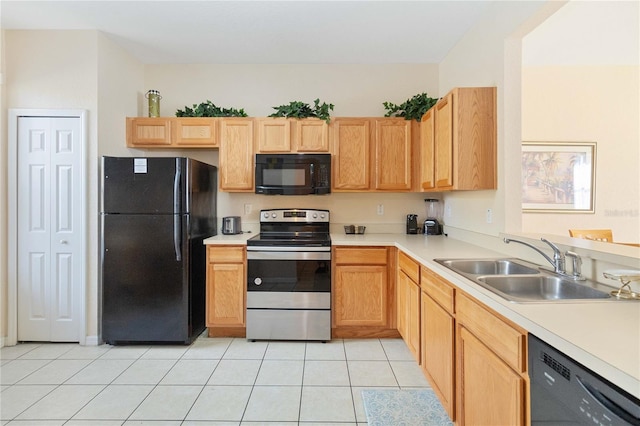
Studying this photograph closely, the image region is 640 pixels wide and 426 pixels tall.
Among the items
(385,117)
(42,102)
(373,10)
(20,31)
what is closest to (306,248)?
Answer: (385,117)

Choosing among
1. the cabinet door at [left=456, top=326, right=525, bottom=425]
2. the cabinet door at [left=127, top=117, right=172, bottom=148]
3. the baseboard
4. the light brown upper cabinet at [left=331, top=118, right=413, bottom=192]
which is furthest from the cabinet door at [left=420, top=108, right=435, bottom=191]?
the baseboard

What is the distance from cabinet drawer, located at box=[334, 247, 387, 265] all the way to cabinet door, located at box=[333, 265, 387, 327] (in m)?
0.05

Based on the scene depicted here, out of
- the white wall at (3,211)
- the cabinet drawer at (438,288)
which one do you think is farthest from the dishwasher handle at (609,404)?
the white wall at (3,211)

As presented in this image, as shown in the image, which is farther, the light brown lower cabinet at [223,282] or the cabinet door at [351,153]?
the cabinet door at [351,153]

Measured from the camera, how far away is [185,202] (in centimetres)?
277

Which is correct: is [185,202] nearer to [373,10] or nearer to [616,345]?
[373,10]

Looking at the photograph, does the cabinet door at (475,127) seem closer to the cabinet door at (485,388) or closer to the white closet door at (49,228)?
the cabinet door at (485,388)

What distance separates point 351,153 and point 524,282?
1.97 m

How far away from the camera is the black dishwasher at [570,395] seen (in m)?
0.71

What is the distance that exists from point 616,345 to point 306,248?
2231mm

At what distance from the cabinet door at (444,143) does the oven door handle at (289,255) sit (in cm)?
116

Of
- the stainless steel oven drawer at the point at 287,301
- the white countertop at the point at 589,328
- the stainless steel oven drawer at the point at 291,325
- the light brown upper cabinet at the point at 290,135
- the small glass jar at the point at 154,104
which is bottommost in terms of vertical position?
the stainless steel oven drawer at the point at 291,325

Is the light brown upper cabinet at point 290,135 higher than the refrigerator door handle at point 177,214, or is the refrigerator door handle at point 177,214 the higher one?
the light brown upper cabinet at point 290,135

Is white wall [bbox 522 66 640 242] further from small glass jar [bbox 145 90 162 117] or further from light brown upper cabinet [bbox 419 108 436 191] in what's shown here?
small glass jar [bbox 145 90 162 117]
